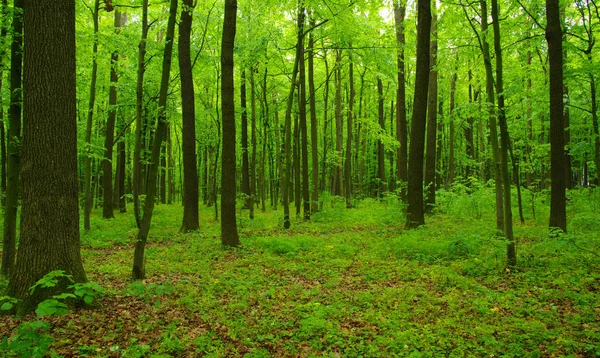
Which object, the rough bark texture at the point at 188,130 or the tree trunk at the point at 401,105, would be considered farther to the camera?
the tree trunk at the point at 401,105

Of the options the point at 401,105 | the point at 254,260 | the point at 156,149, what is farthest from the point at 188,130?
the point at 401,105

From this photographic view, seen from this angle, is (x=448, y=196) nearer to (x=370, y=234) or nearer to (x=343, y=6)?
(x=370, y=234)

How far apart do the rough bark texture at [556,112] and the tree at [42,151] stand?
32.6ft

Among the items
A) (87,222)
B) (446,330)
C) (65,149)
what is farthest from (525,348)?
(87,222)

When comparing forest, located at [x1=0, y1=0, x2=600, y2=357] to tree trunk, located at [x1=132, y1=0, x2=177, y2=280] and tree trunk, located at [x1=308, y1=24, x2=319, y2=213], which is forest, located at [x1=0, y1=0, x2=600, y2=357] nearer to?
tree trunk, located at [x1=132, y1=0, x2=177, y2=280]

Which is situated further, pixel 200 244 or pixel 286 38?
pixel 286 38

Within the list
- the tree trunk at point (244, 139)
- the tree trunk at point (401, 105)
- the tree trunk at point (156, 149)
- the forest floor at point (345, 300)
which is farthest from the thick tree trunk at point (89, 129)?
the tree trunk at point (401, 105)

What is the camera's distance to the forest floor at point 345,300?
4.33 meters

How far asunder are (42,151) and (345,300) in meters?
5.05

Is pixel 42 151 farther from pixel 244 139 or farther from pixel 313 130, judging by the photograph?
pixel 244 139

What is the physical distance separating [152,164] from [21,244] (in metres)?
2.19

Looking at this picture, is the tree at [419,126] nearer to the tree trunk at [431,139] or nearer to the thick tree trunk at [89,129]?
the tree trunk at [431,139]

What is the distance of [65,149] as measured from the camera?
5004 mm

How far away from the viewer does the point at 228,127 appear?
9.73 meters
